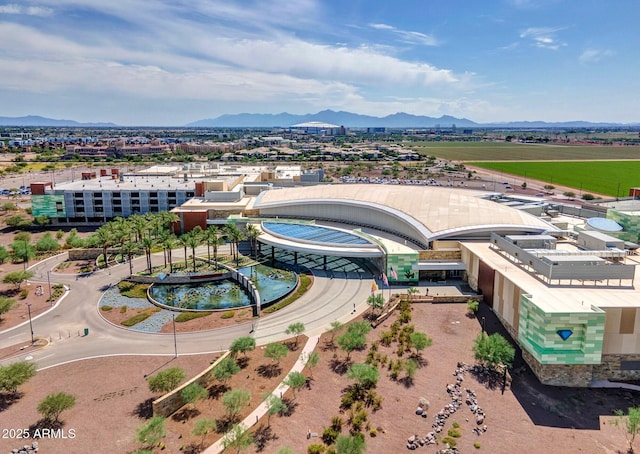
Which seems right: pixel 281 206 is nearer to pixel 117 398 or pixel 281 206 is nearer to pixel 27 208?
pixel 117 398

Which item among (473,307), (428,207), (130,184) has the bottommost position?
(473,307)

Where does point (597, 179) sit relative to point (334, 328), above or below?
above

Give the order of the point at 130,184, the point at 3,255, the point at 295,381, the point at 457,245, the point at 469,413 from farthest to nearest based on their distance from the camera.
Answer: the point at 130,184 → the point at 3,255 → the point at 457,245 → the point at 295,381 → the point at 469,413

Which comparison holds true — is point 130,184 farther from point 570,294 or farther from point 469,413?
point 570,294

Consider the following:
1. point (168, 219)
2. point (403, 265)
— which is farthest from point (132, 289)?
point (403, 265)

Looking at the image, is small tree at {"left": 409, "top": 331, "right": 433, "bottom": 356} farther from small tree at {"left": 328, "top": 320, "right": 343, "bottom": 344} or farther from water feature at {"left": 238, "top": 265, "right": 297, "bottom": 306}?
water feature at {"left": 238, "top": 265, "right": 297, "bottom": 306}

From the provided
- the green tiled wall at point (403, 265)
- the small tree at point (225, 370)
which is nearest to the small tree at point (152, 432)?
the small tree at point (225, 370)
